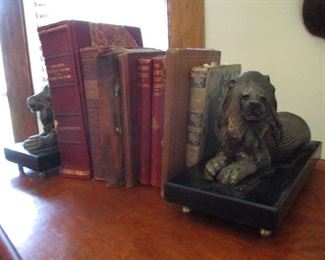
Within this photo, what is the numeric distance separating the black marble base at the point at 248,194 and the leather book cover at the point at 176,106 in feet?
0.16

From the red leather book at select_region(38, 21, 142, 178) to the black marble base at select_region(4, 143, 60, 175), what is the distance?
3cm

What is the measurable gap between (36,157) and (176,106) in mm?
376

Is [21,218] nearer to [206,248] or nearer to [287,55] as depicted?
[206,248]

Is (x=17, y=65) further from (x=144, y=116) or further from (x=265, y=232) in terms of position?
(x=265, y=232)

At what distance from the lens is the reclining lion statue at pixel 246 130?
20.2 inches

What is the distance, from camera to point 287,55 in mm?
969

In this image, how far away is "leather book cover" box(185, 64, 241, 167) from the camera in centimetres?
61

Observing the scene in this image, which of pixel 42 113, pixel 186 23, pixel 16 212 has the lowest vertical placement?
pixel 16 212

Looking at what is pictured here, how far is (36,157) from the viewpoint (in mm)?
737

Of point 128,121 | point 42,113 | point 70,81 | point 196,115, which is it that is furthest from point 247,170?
point 42,113

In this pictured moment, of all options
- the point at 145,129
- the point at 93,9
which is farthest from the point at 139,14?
the point at 145,129

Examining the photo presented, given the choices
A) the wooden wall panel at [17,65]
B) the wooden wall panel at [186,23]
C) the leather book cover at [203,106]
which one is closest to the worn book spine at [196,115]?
the leather book cover at [203,106]

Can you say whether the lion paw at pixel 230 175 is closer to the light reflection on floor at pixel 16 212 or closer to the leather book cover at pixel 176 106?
the leather book cover at pixel 176 106

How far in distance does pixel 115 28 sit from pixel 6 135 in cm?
101
